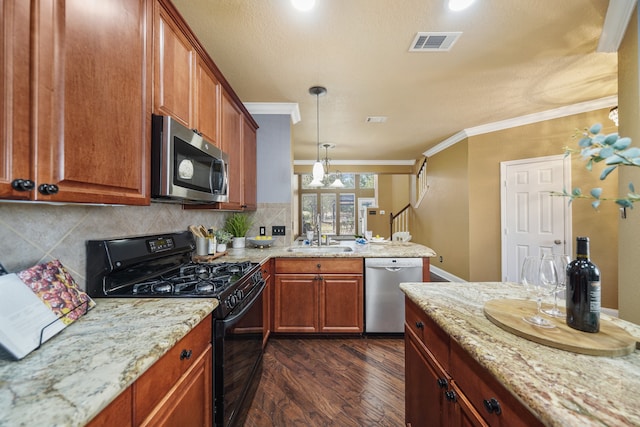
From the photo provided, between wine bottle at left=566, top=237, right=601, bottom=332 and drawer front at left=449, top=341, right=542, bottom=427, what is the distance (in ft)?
1.10

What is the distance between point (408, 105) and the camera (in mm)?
3320

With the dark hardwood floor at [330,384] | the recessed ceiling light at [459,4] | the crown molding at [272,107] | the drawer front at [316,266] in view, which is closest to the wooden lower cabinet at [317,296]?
the drawer front at [316,266]

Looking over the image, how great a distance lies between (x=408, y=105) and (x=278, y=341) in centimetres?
311

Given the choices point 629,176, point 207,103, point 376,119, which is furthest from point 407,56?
point 629,176

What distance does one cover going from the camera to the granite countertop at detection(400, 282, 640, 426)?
512mm

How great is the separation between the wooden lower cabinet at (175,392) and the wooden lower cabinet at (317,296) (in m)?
1.37

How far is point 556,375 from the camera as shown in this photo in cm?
63

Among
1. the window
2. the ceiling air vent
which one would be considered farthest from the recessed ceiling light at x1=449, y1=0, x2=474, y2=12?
the window

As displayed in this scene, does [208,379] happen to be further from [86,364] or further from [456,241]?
[456,241]

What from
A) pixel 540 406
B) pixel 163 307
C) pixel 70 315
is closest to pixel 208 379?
pixel 163 307

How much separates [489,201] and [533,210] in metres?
0.57

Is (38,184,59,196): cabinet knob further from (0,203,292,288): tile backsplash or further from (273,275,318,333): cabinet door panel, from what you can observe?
(273,275,318,333): cabinet door panel

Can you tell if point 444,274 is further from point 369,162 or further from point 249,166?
point 249,166

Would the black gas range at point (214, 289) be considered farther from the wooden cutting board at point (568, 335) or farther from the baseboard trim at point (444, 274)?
the baseboard trim at point (444, 274)
